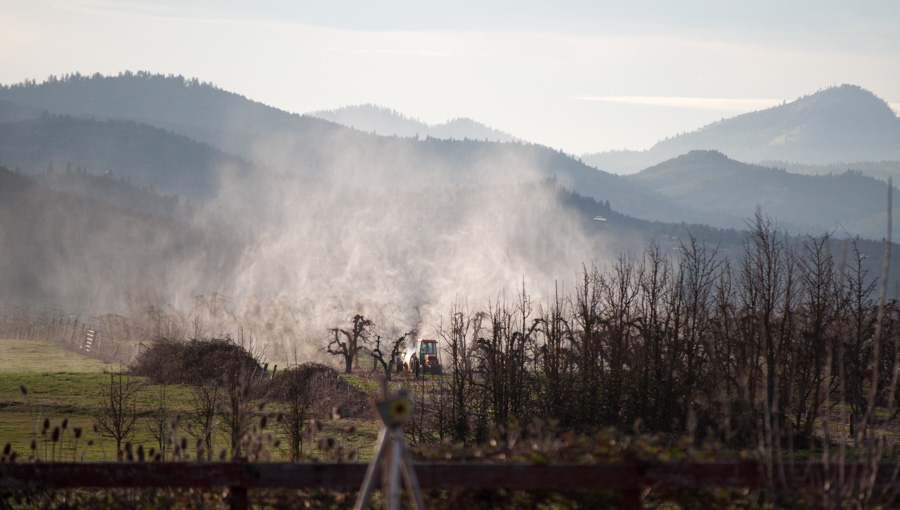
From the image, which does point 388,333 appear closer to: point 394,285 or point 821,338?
point 394,285

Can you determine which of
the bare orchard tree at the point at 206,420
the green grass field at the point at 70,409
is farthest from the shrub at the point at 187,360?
the bare orchard tree at the point at 206,420

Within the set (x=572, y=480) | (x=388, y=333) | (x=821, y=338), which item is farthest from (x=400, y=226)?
(x=572, y=480)

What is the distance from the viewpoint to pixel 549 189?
193 metres

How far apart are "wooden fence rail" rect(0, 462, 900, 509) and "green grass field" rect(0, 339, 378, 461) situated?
69.9 inches

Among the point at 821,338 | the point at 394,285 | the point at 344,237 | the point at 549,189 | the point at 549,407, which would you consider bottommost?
the point at 549,407

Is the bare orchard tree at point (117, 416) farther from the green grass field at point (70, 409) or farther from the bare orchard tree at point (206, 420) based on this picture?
the bare orchard tree at point (206, 420)

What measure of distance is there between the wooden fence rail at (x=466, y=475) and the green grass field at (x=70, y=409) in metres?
1.77

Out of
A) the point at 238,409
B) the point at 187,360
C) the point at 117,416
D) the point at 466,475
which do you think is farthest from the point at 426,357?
the point at 466,475

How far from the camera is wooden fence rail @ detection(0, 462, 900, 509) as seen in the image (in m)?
6.65

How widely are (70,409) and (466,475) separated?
97.4 feet

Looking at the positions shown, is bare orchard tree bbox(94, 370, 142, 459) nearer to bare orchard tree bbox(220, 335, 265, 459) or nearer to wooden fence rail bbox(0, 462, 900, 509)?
bare orchard tree bbox(220, 335, 265, 459)

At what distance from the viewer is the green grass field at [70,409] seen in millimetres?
20156

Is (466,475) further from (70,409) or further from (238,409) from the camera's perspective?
(70,409)

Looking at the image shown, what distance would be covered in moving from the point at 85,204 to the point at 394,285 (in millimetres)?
74556
